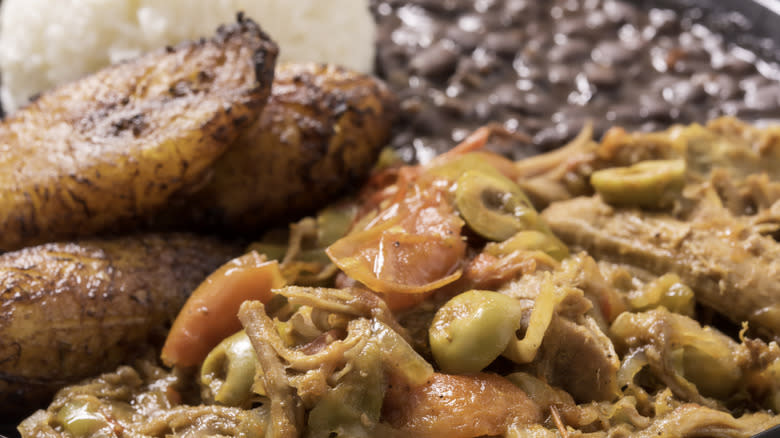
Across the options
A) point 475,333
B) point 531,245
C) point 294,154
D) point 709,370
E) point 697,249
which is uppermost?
point 294,154

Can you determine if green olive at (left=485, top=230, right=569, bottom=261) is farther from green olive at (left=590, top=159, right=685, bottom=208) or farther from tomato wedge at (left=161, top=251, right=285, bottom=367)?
tomato wedge at (left=161, top=251, right=285, bottom=367)

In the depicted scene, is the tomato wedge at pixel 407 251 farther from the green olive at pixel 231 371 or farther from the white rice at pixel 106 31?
the white rice at pixel 106 31

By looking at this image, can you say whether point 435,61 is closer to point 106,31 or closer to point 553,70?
point 553,70

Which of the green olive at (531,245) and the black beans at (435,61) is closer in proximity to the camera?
the green olive at (531,245)

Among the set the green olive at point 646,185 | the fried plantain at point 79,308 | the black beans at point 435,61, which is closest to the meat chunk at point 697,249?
the green olive at point 646,185

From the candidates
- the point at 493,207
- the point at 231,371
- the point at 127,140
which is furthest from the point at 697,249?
the point at 127,140

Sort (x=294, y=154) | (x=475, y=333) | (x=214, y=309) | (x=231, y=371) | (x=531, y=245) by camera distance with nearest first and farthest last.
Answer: (x=475, y=333), (x=231, y=371), (x=214, y=309), (x=531, y=245), (x=294, y=154)
